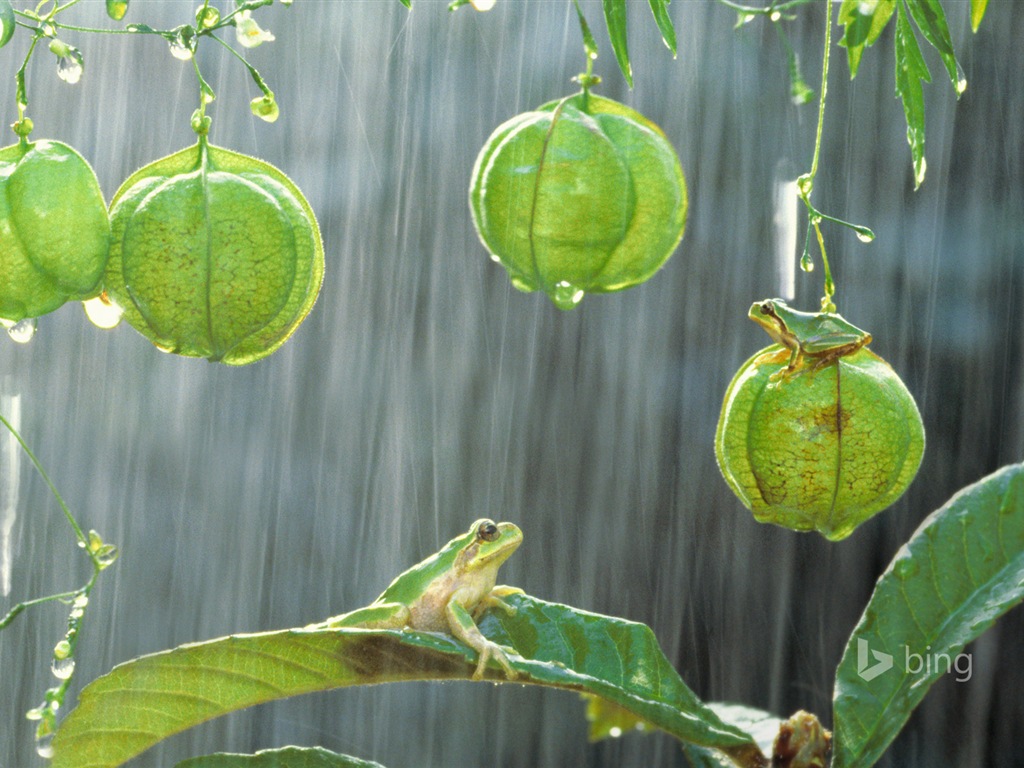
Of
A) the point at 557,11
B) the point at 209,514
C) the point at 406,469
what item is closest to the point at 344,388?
the point at 406,469

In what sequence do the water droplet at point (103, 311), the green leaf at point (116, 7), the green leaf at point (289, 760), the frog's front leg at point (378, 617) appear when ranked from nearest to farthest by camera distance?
the green leaf at point (116, 7), the water droplet at point (103, 311), the green leaf at point (289, 760), the frog's front leg at point (378, 617)

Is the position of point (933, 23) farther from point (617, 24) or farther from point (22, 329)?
point (22, 329)

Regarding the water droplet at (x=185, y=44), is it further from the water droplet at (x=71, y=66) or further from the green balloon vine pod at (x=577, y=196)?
the green balloon vine pod at (x=577, y=196)

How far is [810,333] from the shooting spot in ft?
2.32

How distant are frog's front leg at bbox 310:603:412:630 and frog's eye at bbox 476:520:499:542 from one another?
9 cm

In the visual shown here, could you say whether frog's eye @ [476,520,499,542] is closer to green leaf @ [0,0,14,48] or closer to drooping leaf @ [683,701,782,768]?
drooping leaf @ [683,701,782,768]

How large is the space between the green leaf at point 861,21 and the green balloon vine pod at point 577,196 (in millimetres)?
121

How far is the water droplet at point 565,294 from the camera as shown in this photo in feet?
2.02

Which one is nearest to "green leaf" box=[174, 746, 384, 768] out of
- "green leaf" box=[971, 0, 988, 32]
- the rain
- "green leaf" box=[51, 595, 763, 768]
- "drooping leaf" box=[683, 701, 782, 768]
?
"green leaf" box=[51, 595, 763, 768]

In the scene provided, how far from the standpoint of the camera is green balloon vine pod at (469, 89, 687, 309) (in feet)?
1.94

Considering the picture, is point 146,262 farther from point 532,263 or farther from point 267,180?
point 532,263

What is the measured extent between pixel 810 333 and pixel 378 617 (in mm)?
387

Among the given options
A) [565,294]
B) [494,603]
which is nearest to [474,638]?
[494,603]

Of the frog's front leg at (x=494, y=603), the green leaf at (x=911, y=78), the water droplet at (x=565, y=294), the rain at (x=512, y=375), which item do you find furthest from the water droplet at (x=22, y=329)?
the rain at (x=512, y=375)
